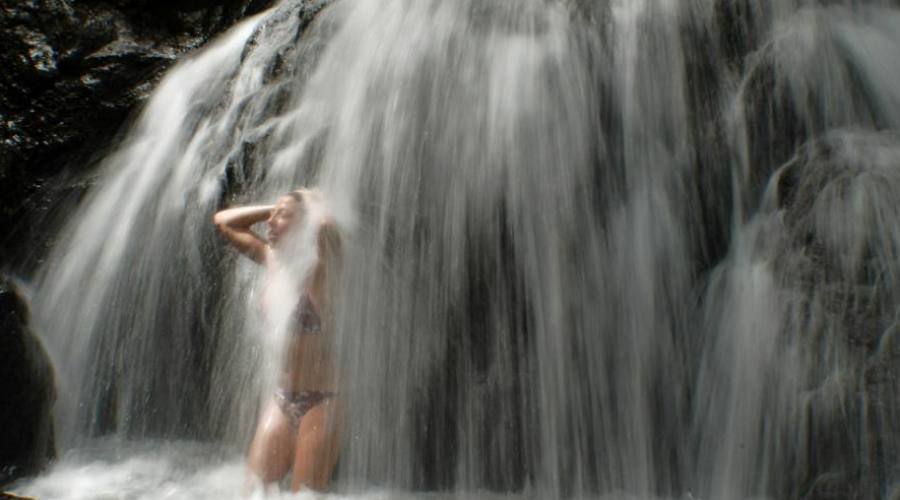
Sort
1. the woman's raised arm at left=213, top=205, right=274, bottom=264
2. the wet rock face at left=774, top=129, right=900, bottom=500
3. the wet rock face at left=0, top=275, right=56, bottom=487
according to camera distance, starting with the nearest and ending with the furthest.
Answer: the wet rock face at left=774, top=129, right=900, bottom=500 → the woman's raised arm at left=213, top=205, right=274, bottom=264 → the wet rock face at left=0, top=275, right=56, bottom=487

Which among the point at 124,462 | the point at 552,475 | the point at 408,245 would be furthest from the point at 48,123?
the point at 552,475

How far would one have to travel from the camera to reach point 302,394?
13.8 feet

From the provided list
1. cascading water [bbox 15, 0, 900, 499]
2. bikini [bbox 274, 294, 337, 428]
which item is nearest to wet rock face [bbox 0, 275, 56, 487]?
cascading water [bbox 15, 0, 900, 499]

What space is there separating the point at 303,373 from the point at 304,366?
3cm

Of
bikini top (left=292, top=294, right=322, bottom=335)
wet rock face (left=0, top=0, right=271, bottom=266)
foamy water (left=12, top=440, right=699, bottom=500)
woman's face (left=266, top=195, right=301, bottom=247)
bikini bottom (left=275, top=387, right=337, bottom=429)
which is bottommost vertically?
foamy water (left=12, top=440, right=699, bottom=500)

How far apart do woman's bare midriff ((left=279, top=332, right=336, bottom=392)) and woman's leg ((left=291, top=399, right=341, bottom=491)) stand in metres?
0.11

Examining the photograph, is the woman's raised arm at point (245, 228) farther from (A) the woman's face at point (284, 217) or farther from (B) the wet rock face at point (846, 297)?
(B) the wet rock face at point (846, 297)

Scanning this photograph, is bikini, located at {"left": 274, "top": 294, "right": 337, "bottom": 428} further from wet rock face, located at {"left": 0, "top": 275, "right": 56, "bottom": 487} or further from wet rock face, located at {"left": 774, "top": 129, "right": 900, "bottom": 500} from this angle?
wet rock face, located at {"left": 774, "top": 129, "right": 900, "bottom": 500}

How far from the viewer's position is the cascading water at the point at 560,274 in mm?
4332

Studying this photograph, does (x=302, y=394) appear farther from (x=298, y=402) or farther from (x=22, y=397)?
(x=22, y=397)

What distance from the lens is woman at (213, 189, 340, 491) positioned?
4.16 metres

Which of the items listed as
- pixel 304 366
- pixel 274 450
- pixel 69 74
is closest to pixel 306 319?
pixel 304 366

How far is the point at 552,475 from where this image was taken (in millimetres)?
4527

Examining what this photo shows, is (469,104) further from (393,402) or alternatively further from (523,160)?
(393,402)
